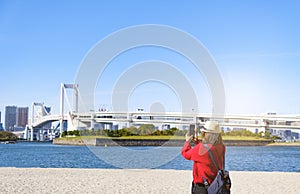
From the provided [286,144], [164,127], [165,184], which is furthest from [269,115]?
[165,184]

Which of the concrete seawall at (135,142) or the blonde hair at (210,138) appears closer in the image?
the blonde hair at (210,138)

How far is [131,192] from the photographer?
815 cm

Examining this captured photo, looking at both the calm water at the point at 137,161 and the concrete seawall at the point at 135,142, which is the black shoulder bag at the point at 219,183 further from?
the concrete seawall at the point at 135,142

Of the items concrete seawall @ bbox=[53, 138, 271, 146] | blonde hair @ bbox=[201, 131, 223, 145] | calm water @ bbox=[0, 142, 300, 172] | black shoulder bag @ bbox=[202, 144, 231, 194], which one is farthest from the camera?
concrete seawall @ bbox=[53, 138, 271, 146]

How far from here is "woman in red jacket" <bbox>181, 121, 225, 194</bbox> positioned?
13.2 ft

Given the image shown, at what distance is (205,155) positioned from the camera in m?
4.02

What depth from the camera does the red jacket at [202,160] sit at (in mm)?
4012

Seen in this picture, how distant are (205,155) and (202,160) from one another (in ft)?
0.17

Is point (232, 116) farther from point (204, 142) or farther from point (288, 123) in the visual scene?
point (204, 142)

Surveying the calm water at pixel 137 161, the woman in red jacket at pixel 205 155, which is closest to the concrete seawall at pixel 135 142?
the calm water at pixel 137 161

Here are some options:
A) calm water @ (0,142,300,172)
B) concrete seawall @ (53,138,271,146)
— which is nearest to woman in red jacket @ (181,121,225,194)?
calm water @ (0,142,300,172)

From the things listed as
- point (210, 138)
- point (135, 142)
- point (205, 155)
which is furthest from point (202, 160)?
point (135, 142)

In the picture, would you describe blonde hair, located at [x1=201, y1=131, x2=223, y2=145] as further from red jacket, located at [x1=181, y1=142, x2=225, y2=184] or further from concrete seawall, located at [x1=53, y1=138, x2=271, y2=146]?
concrete seawall, located at [x1=53, y1=138, x2=271, y2=146]

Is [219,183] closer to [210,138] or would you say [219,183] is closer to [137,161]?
[210,138]
